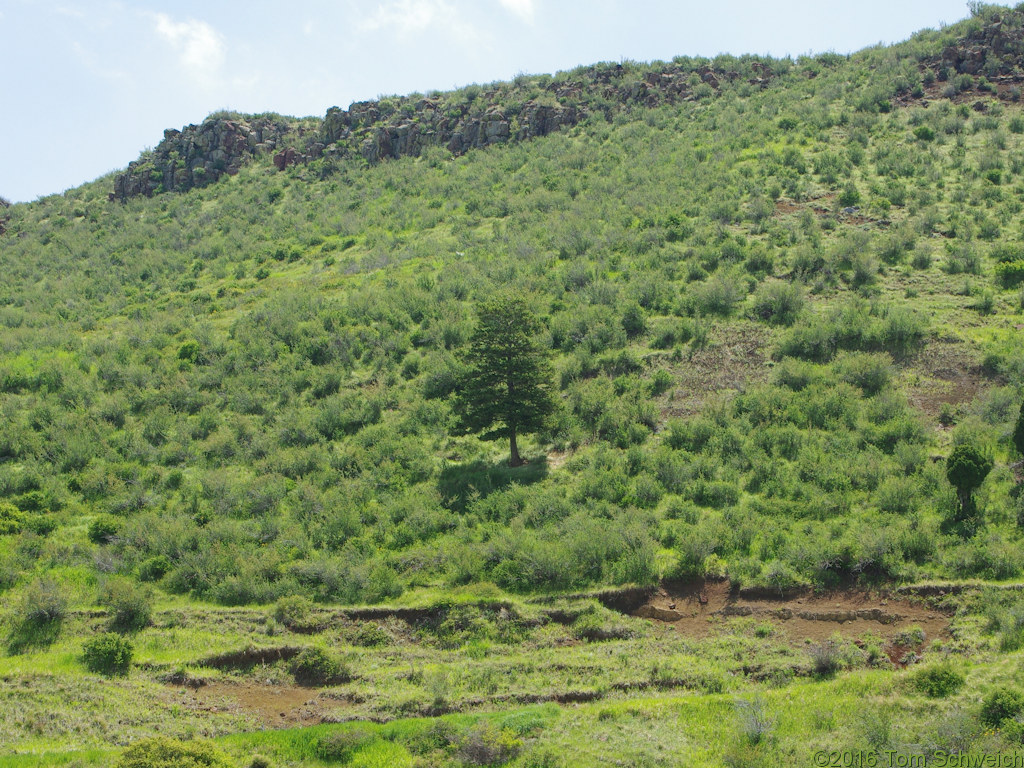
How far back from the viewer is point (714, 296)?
1267 inches

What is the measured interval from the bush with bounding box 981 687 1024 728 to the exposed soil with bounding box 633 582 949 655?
2.94 meters

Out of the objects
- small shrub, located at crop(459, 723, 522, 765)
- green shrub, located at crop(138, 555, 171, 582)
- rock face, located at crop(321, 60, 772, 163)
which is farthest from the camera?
rock face, located at crop(321, 60, 772, 163)

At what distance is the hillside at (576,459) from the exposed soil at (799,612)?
110mm

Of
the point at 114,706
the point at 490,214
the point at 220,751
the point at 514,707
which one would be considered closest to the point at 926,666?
the point at 514,707

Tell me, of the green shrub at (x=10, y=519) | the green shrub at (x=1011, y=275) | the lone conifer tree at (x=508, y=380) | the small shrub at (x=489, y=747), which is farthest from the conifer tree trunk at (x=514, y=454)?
the green shrub at (x=1011, y=275)

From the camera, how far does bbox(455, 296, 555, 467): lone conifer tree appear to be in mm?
24922

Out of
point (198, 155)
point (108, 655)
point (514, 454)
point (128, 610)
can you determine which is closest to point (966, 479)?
point (514, 454)

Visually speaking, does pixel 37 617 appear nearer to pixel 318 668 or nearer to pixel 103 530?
pixel 103 530

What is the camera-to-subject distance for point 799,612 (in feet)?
56.7

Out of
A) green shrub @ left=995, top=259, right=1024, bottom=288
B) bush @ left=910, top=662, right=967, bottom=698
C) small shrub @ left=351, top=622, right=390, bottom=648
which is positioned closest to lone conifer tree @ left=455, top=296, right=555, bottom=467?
small shrub @ left=351, top=622, right=390, bottom=648

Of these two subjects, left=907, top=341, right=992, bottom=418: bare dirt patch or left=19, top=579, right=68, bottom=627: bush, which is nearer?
left=19, top=579, right=68, bottom=627: bush

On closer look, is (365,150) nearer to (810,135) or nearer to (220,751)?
(810,135)

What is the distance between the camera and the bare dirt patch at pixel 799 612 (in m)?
16.5

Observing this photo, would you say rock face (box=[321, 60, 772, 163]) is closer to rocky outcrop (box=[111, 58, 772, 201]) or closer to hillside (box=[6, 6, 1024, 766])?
rocky outcrop (box=[111, 58, 772, 201])
